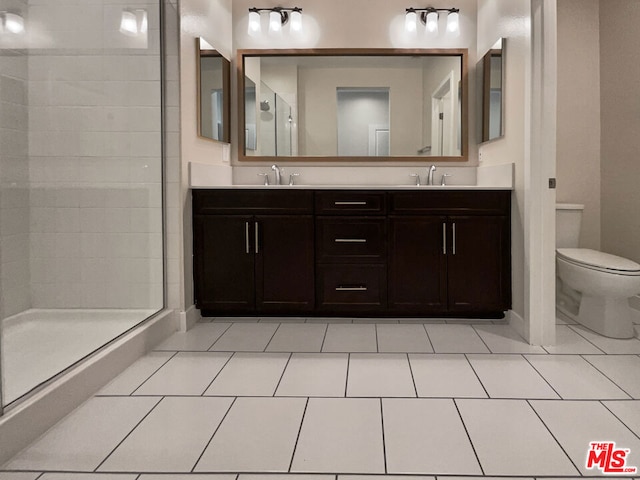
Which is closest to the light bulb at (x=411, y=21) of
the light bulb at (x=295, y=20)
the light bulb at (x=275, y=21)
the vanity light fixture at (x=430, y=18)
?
the vanity light fixture at (x=430, y=18)

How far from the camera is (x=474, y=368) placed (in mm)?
2490

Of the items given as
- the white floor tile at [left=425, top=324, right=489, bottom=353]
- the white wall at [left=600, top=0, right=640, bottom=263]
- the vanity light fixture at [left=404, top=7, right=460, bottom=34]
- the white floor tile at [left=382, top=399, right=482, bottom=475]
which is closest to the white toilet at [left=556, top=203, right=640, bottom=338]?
the white wall at [left=600, top=0, right=640, bottom=263]

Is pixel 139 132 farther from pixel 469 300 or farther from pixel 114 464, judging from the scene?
pixel 469 300

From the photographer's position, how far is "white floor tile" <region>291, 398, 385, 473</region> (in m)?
1.59

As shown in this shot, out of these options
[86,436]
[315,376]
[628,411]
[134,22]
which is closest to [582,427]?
[628,411]

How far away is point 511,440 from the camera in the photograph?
1.74m

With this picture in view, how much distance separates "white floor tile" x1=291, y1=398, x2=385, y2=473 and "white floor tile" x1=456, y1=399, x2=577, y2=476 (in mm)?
319

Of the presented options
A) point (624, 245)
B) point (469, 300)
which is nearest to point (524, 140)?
point (469, 300)

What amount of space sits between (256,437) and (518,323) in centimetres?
190

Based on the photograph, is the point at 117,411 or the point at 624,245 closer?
the point at 117,411

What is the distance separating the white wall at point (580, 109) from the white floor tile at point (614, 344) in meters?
1.04

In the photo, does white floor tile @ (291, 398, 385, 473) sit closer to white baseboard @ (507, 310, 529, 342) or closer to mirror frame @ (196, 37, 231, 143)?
white baseboard @ (507, 310, 529, 342)

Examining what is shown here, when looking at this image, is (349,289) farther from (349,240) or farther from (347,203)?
(347,203)

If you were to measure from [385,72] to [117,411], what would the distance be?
2.89 metres
